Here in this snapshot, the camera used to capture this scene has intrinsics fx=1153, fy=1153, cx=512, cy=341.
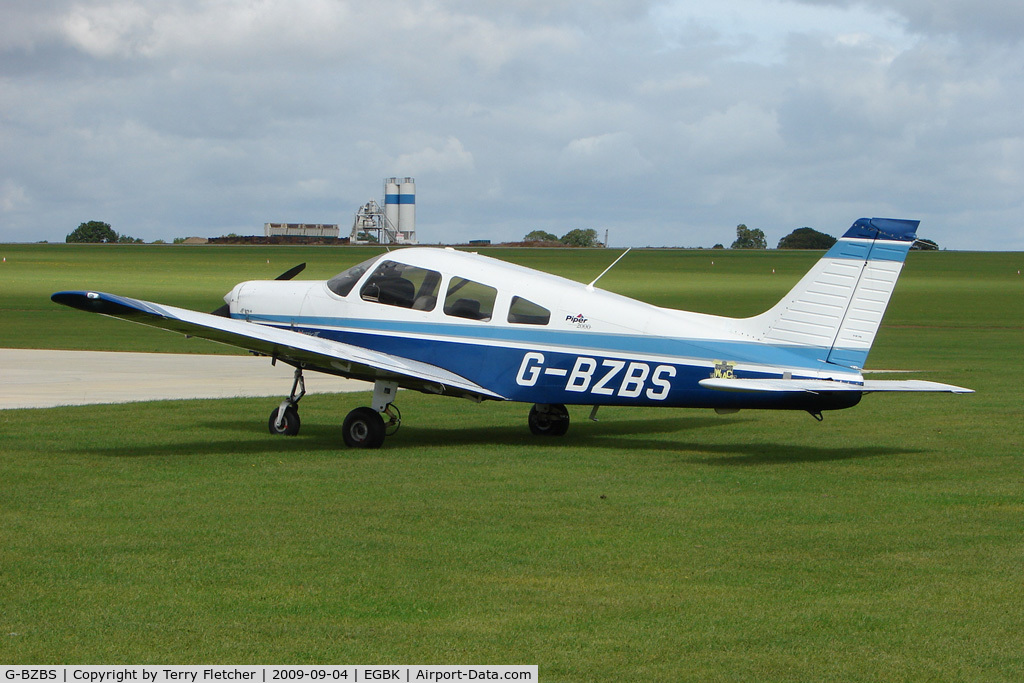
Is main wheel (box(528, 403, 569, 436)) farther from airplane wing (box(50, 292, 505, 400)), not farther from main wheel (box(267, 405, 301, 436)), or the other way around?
main wheel (box(267, 405, 301, 436))

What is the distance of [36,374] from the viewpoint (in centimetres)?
2077

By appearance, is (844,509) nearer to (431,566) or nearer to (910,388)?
(910,388)

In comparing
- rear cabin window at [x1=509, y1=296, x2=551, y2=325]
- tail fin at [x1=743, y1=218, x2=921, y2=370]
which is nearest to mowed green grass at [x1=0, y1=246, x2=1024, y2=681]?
tail fin at [x1=743, y1=218, x2=921, y2=370]

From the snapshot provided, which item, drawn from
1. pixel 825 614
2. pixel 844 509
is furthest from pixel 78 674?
pixel 844 509

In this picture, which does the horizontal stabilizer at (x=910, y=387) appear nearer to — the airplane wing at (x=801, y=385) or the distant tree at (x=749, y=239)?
the airplane wing at (x=801, y=385)

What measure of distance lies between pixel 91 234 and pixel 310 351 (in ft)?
541

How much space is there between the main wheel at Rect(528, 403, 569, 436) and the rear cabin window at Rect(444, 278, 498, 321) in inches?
70.0

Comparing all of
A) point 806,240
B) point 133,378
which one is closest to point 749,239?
point 806,240

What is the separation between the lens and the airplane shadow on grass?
1245cm

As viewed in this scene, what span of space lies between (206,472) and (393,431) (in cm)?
310

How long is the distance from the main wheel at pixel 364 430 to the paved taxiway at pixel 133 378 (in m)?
5.67

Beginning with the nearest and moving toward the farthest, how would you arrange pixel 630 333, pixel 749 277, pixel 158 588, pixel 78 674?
pixel 78 674
pixel 158 588
pixel 630 333
pixel 749 277

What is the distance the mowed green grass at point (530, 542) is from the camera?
19.6 ft

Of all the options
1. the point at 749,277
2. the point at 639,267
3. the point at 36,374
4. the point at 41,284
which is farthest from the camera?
the point at 639,267
